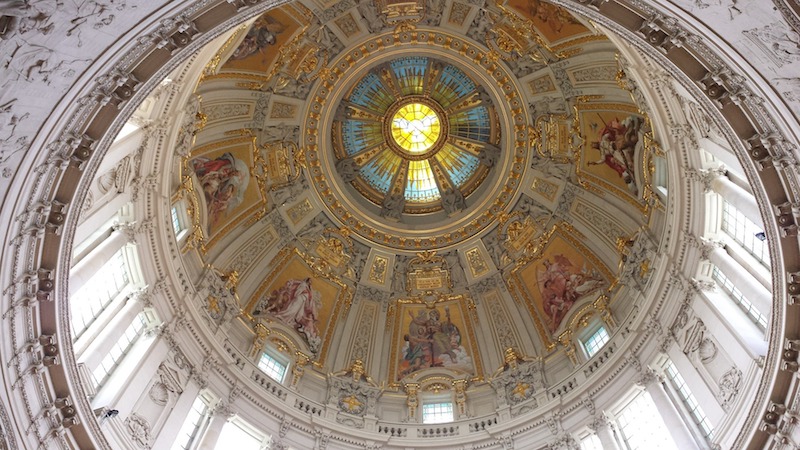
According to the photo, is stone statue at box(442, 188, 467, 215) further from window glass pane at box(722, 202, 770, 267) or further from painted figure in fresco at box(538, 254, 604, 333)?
window glass pane at box(722, 202, 770, 267)

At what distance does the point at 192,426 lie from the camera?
20.9 meters

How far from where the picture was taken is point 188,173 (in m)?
24.3

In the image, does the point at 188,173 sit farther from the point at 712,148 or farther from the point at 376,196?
the point at 712,148

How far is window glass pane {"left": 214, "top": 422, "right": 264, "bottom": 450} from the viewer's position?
2167 centimetres

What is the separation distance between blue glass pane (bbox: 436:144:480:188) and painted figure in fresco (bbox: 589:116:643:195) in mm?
7613

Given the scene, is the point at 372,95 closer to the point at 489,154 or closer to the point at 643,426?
the point at 489,154

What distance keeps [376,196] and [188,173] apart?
481 inches

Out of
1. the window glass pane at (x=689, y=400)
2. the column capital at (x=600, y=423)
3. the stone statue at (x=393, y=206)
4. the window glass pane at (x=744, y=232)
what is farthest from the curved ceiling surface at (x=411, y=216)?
the window glass pane at (x=744, y=232)

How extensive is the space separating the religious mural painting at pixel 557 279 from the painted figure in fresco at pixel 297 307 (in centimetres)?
895

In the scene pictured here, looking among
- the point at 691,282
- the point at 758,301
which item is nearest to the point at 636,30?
the point at 758,301

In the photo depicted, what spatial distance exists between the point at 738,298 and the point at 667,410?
374 centimetres

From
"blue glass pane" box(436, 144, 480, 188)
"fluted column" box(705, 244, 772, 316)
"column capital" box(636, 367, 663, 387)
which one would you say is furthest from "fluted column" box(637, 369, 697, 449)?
"blue glass pane" box(436, 144, 480, 188)

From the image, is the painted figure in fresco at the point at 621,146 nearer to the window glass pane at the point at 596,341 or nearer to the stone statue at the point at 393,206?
the window glass pane at the point at 596,341

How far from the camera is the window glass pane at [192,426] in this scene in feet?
65.9
